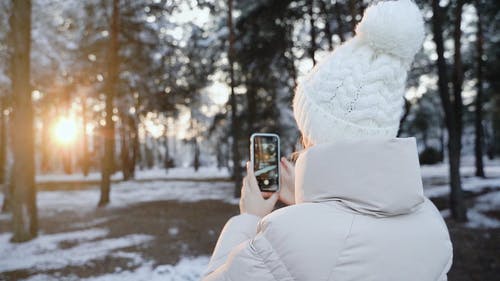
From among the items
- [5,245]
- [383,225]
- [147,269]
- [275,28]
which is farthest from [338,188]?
[275,28]

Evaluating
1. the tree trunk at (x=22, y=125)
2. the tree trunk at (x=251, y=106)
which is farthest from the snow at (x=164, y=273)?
the tree trunk at (x=251, y=106)

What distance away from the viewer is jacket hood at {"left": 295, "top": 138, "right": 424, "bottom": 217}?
3.54ft

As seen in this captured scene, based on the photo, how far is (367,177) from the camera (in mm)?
1096

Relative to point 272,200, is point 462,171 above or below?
below

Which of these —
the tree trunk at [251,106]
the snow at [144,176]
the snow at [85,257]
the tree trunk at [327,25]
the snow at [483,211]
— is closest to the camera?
the snow at [85,257]

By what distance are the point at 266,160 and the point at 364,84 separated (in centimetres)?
54

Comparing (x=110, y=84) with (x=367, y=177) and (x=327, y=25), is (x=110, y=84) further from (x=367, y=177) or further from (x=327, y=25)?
(x=367, y=177)

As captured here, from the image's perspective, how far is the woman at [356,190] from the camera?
1.05 metres

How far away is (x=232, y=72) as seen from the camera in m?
15.0

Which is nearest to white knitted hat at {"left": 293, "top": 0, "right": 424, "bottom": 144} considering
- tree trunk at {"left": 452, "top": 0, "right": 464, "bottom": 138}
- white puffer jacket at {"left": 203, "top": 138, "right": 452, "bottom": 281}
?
white puffer jacket at {"left": 203, "top": 138, "right": 452, "bottom": 281}

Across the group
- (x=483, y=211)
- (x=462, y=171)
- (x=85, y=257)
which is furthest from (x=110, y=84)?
(x=462, y=171)

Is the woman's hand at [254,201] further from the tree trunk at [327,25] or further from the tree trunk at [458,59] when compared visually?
the tree trunk at [327,25]

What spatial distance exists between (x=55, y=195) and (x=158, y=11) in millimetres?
11015

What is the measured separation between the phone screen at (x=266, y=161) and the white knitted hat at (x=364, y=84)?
292 millimetres
